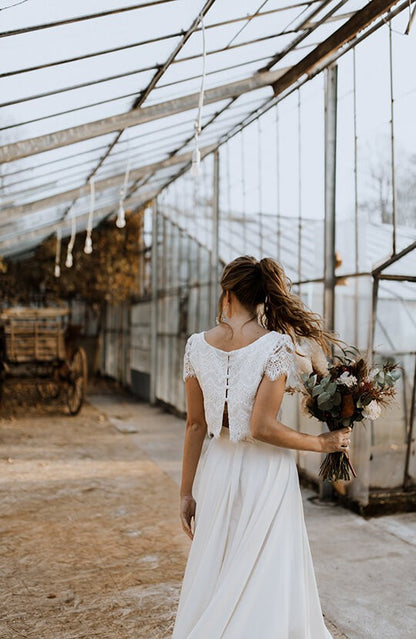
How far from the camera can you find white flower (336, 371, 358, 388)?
230 cm

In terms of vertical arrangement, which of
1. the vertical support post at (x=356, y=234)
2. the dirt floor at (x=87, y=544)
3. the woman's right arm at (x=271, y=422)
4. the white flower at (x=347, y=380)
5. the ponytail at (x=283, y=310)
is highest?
the vertical support post at (x=356, y=234)

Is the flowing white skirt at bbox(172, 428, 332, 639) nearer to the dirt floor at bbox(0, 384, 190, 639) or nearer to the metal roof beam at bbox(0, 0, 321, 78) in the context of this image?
the dirt floor at bbox(0, 384, 190, 639)

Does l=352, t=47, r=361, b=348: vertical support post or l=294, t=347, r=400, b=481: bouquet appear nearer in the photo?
l=294, t=347, r=400, b=481: bouquet

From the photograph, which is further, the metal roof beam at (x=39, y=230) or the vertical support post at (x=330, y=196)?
the metal roof beam at (x=39, y=230)

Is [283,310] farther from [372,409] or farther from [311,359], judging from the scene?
[372,409]

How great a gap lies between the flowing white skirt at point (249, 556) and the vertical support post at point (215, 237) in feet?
21.8

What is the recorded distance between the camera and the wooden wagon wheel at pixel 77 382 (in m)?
10.3

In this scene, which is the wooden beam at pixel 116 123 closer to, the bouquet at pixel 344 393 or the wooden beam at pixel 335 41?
the wooden beam at pixel 335 41

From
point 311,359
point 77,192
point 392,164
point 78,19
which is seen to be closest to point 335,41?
point 392,164

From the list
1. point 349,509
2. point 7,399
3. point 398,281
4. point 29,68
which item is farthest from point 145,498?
point 7,399

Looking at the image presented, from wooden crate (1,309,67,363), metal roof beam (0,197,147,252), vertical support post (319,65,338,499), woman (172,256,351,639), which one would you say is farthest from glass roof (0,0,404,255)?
wooden crate (1,309,67,363)

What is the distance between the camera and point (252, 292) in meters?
2.30

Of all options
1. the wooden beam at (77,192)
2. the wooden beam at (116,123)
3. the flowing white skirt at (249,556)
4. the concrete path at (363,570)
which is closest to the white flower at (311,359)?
the flowing white skirt at (249,556)

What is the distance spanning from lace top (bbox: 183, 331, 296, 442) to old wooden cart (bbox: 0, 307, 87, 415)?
8189 millimetres
